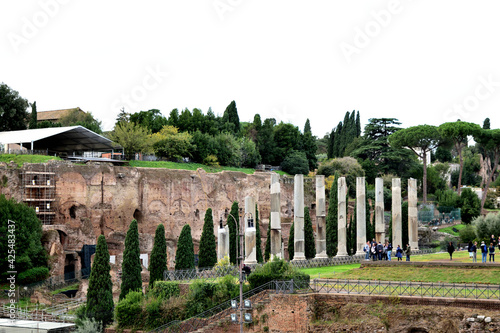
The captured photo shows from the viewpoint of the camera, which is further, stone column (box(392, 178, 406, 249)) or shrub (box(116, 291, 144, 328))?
stone column (box(392, 178, 406, 249))

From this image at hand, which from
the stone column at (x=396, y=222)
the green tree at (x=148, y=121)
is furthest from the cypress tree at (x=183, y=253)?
the green tree at (x=148, y=121)

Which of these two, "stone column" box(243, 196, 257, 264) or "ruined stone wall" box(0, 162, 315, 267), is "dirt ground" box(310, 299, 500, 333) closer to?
"stone column" box(243, 196, 257, 264)

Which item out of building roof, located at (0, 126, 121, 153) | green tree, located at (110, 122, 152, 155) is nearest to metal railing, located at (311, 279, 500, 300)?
building roof, located at (0, 126, 121, 153)

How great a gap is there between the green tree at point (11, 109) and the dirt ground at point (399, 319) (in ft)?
143

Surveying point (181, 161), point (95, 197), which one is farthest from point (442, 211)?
point (95, 197)

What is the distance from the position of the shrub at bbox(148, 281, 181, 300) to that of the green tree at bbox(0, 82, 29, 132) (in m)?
35.4

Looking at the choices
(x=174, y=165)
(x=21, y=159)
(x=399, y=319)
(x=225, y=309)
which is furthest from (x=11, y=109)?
(x=399, y=319)

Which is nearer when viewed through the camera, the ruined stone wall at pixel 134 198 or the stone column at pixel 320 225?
the stone column at pixel 320 225

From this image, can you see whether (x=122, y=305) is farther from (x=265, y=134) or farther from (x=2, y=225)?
(x=265, y=134)

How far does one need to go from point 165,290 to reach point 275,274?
18.7 feet

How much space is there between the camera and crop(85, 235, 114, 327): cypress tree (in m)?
31.3

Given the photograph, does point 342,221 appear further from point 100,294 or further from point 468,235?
point 100,294

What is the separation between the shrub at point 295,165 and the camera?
231ft

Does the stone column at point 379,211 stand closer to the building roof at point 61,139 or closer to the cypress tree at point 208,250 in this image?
the cypress tree at point 208,250
